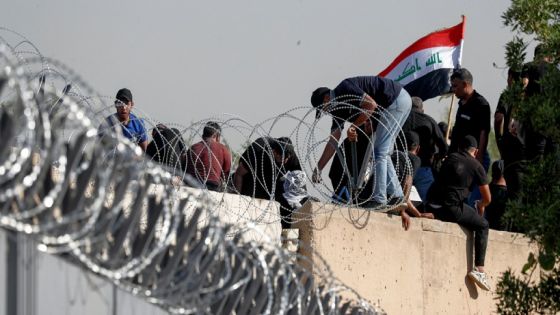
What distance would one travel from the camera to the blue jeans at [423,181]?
11758 millimetres

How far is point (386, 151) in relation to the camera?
33.3ft

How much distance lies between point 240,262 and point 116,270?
0.80 meters

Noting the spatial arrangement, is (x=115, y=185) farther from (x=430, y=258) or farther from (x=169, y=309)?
(x=430, y=258)

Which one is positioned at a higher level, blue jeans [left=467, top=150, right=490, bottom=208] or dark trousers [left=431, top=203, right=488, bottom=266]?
blue jeans [left=467, top=150, right=490, bottom=208]

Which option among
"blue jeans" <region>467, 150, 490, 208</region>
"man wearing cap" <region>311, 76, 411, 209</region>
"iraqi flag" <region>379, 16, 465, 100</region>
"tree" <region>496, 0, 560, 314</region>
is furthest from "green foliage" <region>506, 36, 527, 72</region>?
"iraqi flag" <region>379, 16, 465, 100</region>

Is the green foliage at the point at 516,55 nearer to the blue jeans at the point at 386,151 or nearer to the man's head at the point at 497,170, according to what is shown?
the blue jeans at the point at 386,151

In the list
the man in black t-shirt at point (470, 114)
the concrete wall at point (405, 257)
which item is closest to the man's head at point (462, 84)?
the man in black t-shirt at point (470, 114)

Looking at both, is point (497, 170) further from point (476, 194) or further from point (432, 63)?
point (432, 63)

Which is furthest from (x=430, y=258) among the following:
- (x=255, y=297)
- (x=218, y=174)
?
(x=255, y=297)

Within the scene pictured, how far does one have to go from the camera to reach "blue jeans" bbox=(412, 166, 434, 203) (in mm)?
11758

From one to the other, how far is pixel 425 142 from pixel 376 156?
5.98 ft

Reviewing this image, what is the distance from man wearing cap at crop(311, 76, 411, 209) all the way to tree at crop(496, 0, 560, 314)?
7.57ft

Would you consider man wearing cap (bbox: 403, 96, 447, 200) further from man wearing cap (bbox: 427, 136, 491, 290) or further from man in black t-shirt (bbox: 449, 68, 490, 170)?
man wearing cap (bbox: 427, 136, 491, 290)

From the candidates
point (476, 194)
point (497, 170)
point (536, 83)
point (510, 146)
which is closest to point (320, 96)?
point (536, 83)
